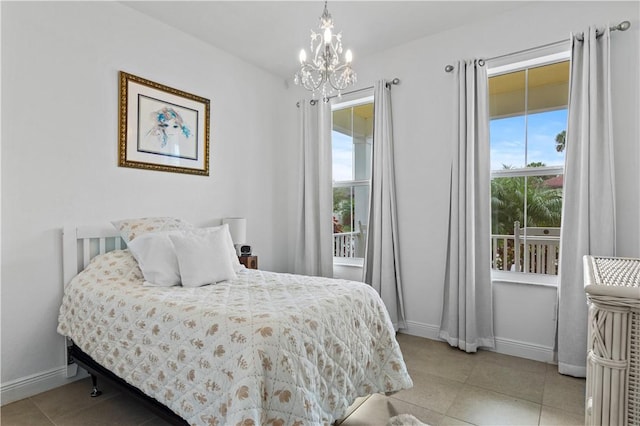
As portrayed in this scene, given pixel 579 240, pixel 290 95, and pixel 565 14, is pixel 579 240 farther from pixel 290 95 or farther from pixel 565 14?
pixel 290 95

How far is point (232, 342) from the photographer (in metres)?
1.37

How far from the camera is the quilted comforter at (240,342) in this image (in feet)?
4.29

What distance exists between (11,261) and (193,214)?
4.34 ft

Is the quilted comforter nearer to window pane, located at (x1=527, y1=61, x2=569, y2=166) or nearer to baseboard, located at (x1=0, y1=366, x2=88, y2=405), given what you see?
baseboard, located at (x1=0, y1=366, x2=88, y2=405)

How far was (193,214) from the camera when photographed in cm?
320

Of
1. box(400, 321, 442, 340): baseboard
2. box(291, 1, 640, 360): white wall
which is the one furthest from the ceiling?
box(400, 321, 442, 340): baseboard

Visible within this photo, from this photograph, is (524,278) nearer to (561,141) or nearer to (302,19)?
(561,141)

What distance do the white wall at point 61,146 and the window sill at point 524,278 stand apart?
2.72m

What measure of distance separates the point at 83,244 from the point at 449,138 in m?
3.09

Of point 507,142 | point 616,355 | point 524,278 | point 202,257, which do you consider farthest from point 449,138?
point 616,355

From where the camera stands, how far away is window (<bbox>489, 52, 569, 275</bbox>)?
2828 mm

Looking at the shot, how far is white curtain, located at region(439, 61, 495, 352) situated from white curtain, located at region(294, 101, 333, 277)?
136 centimetres

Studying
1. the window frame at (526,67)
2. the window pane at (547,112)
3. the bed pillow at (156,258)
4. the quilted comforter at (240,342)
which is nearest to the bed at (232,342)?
the quilted comforter at (240,342)

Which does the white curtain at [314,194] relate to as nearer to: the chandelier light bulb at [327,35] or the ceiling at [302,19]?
the ceiling at [302,19]
